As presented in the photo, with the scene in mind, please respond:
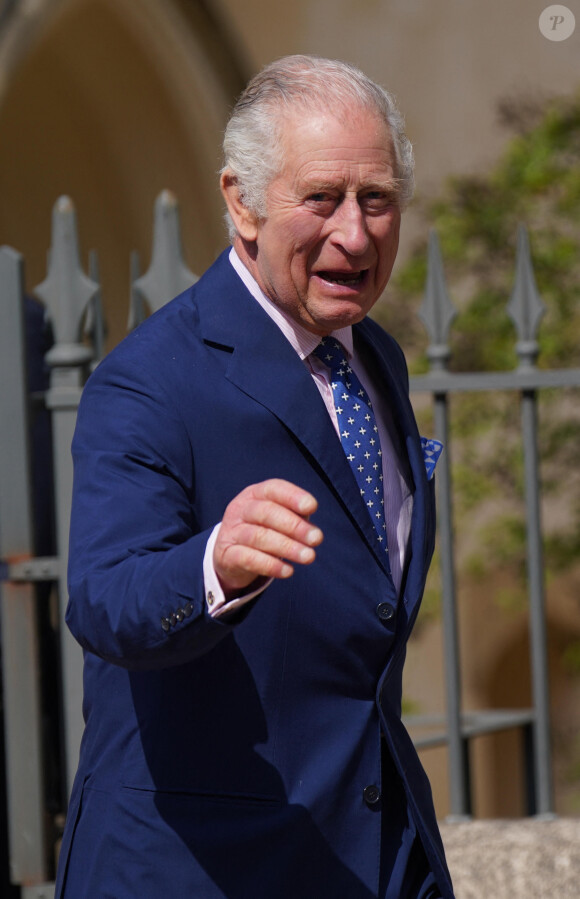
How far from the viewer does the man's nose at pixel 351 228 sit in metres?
1.65

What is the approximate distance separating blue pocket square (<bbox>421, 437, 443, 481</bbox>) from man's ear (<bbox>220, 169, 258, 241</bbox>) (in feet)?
1.45

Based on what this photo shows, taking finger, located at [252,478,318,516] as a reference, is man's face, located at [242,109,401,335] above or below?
above

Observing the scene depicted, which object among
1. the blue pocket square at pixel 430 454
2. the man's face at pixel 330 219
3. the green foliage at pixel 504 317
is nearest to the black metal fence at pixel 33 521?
the blue pocket square at pixel 430 454

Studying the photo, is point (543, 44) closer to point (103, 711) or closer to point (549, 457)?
point (549, 457)

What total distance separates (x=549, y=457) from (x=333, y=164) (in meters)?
4.56

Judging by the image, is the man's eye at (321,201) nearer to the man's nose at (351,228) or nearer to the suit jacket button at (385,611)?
the man's nose at (351,228)

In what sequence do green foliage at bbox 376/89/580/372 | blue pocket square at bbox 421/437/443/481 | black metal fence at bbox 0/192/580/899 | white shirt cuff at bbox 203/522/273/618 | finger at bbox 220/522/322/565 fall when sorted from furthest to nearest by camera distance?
1. green foliage at bbox 376/89/580/372
2. black metal fence at bbox 0/192/580/899
3. blue pocket square at bbox 421/437/443/481
4. white shirt cuff at bbox 203/522/273/618
5. finger at bbox 220/522/322/565

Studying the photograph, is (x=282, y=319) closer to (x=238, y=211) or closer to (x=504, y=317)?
(x=238, y=211)

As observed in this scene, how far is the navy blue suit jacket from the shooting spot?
1645 millimetres

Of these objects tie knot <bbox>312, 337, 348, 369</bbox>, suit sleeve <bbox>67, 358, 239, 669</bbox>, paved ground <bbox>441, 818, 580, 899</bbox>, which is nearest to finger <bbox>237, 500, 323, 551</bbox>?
suit sleeve <bbox>67, 358, 239, 669</bbox>

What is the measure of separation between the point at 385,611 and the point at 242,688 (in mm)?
212

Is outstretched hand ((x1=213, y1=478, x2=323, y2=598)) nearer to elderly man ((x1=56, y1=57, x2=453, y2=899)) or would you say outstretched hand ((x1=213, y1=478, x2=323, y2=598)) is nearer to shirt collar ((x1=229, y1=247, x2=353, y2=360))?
elderly man ((x1=56, y1=57, x2=453, y2=899))

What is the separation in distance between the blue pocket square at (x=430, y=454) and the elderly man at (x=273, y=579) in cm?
19

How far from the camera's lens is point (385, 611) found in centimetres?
171
